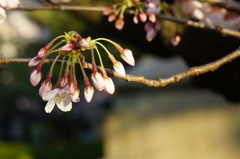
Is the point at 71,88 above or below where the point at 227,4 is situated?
below

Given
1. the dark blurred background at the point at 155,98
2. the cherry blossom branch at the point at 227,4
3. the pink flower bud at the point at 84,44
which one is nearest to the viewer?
the pink flower bud at the point at 84,44

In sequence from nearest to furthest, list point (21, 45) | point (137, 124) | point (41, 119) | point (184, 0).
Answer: point (184, 0)
point (137, 124)
point (21, 45)
point (41, 119)

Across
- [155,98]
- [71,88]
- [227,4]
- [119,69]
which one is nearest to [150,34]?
[227,4]

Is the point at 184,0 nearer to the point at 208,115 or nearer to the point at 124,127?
the point at 208,115

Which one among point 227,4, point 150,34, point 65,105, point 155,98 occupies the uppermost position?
point 155,98

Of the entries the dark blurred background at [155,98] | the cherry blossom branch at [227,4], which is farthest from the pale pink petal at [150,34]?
the dark blurred background at [155,98]

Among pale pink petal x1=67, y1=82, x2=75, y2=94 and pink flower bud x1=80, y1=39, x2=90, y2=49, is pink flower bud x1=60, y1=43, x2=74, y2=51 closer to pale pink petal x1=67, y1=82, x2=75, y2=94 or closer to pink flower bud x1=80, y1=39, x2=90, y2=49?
pink flower bud x1=80, y1=39, x2=90, y2=49

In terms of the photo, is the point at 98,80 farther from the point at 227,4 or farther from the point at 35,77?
the point at 227,4

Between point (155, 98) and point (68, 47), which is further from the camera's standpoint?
point (155, 98)

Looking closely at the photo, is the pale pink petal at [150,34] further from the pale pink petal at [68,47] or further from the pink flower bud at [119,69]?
the pale pink petal at [68,47]

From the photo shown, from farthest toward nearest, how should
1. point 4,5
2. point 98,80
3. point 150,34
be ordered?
point 150,34, point 4,5, point 98,80

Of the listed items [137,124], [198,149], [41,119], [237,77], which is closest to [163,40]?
[237,77]
